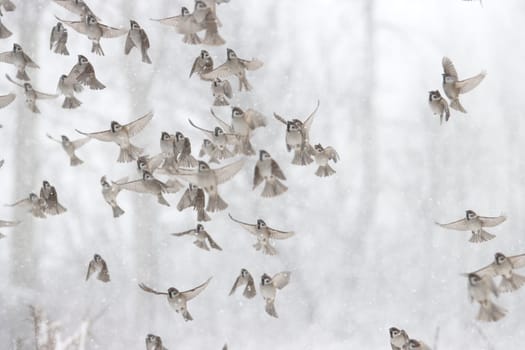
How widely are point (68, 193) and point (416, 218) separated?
1.63m

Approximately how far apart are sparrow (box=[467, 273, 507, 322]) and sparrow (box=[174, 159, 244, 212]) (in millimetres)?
621

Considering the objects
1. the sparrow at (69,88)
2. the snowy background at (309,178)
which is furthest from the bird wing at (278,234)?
the snowy background at (309,178)

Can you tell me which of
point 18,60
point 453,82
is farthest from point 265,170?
point 18,60

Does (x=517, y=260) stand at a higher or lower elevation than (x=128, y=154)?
lower

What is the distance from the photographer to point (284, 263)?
347 centimetres

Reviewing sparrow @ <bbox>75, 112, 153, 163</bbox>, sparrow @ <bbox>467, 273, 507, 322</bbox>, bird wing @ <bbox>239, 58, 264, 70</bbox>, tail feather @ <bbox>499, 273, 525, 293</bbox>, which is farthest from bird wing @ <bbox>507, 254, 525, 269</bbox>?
sparrow @ <bbox>75, 112, 153, 163</bbox>

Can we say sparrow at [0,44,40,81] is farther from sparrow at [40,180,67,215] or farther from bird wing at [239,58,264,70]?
bird wing at [239,58,264,70]

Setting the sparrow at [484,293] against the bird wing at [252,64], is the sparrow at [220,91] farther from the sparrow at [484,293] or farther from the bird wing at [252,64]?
the sparrow at [484,293]

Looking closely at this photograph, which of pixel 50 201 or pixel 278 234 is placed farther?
pixel 50 201

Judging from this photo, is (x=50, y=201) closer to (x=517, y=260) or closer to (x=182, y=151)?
(x=182, y=151)

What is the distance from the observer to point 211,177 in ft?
6.18

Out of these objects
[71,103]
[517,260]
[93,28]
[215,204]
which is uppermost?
[93,28]

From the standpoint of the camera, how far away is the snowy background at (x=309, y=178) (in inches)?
133

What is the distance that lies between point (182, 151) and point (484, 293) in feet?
2.91
